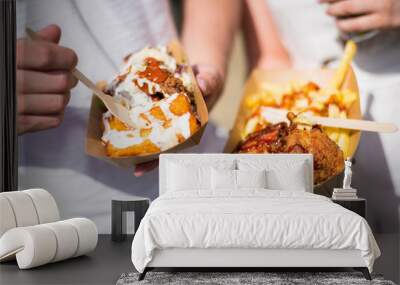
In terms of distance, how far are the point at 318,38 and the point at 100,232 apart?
2.43 meters

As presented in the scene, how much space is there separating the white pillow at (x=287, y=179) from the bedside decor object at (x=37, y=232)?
4.39ft

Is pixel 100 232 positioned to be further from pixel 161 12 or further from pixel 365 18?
pixel 365 18

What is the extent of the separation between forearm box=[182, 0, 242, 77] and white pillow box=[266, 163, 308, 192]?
1120 millimetres

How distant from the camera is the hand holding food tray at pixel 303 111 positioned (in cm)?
589

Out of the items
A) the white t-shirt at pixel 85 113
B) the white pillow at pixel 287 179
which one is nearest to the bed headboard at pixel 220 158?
the white pillow at pixel 287 179

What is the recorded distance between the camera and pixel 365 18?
19.7 feet

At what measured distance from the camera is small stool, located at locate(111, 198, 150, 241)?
5.82m

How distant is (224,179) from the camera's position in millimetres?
5367

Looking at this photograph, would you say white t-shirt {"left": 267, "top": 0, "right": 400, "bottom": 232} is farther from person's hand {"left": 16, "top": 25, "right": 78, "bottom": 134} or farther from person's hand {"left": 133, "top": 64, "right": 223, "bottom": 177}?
person's hand {"left": 16, "top": 25, "right": 78, "bottom": 134}

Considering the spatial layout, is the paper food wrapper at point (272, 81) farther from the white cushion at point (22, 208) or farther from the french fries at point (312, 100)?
the white cushion at point (22, 208)

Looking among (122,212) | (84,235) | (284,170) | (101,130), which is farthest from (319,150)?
(84,235)

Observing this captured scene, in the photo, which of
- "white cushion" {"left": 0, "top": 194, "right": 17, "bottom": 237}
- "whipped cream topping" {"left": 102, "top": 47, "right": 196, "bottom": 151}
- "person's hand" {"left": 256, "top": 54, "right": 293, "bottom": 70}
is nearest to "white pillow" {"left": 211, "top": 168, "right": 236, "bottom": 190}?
"whipped cream topping" {"left": 102, "top": 47, "right": 196, "bottom": 151}

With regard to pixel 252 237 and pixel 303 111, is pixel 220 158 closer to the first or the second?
pixel 303 111

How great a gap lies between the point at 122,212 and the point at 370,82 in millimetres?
2265
